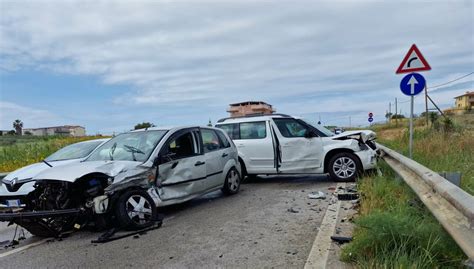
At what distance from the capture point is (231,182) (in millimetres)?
8297

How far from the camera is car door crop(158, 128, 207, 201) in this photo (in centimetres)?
633

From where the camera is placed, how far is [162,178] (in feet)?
20.6

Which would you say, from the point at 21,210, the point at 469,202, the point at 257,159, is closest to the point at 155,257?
the point at 21,210

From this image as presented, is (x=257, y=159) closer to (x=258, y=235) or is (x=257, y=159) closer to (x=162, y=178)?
(x=162, y=178)

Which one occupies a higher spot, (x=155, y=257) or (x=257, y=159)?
(x=257, y=159)

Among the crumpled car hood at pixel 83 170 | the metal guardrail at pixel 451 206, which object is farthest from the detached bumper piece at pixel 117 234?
the metal guardrail at pixel 451 206

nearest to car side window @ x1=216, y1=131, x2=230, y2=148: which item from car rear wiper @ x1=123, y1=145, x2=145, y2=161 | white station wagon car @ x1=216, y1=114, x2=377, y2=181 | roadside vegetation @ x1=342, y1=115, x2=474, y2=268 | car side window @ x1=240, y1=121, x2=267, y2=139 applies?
white station wagon car @ x1=216, y1=114, x2=377, y2=181

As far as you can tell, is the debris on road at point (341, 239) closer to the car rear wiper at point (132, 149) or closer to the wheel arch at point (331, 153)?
the car rear wiper at point (132, 149)

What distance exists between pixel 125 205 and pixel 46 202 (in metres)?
1.15

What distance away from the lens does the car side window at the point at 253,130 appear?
10.0 metres

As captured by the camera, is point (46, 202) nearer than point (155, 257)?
No

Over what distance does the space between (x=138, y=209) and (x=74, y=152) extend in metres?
4.31

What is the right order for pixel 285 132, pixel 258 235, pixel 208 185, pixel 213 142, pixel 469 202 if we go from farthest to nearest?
1. pixel 285 132
2. pixel 213 142
3. pixel 208 185
4. pixel 258 235
5. pixel 469 202

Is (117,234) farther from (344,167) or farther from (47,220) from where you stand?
(344,167)
